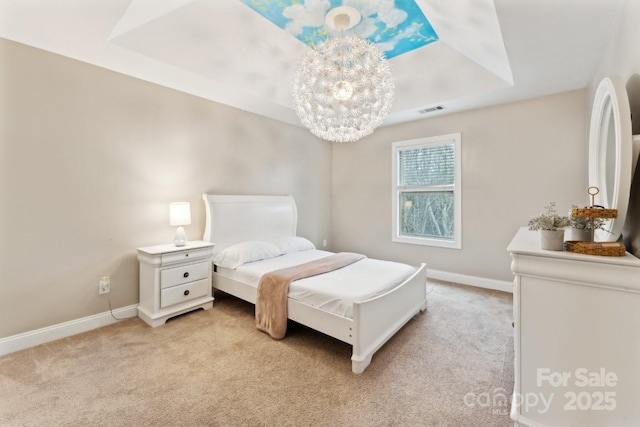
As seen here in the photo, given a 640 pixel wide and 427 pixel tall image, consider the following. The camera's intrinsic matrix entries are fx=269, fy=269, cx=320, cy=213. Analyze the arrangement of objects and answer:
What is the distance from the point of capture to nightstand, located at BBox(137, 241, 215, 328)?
2676 mm

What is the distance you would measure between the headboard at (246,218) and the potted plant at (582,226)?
328 cm

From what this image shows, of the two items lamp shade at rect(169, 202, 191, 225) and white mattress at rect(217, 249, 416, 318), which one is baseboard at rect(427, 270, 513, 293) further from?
lamp shade at rect(169, 202, 191, 225)

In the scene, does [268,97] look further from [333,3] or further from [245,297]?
[245,297]

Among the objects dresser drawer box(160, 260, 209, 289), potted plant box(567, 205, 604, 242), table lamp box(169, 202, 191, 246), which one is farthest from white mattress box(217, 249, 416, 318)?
potted plant box(567, 205, 604, 242)

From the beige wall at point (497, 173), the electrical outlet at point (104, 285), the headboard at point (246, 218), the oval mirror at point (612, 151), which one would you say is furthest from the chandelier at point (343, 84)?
the electrical outlet at point (104, 285)

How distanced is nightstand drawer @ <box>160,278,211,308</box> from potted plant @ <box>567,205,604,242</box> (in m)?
3.18

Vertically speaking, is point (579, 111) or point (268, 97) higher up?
point (268, 97)

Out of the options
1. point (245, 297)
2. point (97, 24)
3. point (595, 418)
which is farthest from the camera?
point (245, 297)

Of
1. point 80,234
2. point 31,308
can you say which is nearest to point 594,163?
point 80,234

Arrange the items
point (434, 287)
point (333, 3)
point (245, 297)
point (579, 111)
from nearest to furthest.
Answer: point (333, 3) → point (245, 297) → point (579, 111) → point (434, 287)

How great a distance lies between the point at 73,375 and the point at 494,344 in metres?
3.28

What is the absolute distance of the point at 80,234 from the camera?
8.39 feet

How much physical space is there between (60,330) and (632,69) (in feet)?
15.1

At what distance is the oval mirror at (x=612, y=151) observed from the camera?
1.27 m
